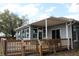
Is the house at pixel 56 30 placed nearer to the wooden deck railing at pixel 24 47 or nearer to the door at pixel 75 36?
the door at pixel 75 36

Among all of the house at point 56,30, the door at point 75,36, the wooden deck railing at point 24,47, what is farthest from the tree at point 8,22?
the door at point 75,36

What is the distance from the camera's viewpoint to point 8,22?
6.13 metres

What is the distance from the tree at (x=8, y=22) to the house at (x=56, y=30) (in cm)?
88

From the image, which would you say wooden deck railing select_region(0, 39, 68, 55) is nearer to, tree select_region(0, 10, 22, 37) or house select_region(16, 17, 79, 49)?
tree select_region(0, 10, 22, 37)

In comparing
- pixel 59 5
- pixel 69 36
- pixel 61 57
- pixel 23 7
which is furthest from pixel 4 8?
pixel 69 36

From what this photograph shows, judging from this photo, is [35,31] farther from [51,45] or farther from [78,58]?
[78,58]

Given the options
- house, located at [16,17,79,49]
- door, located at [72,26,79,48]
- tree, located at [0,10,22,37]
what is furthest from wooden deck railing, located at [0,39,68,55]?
door, located at [72,26,79,48]

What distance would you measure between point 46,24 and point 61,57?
285cm

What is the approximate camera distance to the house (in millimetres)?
7504

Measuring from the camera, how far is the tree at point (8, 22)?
6098mm

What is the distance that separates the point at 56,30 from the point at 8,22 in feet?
9.68

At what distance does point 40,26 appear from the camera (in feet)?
28.6

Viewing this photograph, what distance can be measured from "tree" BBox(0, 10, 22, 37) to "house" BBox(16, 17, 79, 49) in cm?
88

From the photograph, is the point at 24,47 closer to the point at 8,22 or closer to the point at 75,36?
the point at 8,22
